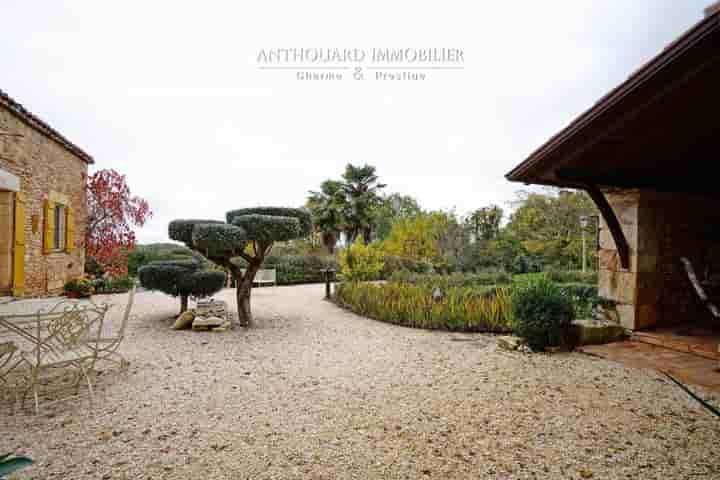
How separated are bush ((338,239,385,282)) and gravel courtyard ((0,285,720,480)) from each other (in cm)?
556

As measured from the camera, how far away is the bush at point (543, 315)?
437cm

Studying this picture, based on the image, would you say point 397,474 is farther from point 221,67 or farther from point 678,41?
point 221,67

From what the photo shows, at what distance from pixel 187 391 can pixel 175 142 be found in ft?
30.6

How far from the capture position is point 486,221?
54.6 ft

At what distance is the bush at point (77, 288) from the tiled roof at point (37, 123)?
10.8 feet

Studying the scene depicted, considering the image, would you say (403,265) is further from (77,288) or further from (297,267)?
(77,288)

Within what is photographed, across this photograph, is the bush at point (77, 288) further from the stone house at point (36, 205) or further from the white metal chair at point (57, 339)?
the white metal chair at point (57, 339)

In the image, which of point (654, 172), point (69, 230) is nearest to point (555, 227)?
point (654, 172)

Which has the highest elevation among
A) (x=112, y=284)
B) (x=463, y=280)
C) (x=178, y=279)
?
(x=178, y=279)

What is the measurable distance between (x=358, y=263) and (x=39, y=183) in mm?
7370

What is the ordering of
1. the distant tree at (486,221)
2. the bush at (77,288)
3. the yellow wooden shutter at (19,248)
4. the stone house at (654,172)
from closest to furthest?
1. the stone house at (654,172)
2. the yellow wooden shutter at (19,248)
3. the bush at (77,288)
4. the distant tree at (486,221)

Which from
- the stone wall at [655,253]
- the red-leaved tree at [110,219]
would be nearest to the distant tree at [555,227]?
the stone wall at [655,253]

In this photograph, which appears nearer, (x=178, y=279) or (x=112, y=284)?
(x=178, y=279)

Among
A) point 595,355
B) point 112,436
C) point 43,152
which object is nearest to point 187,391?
point 112,436
